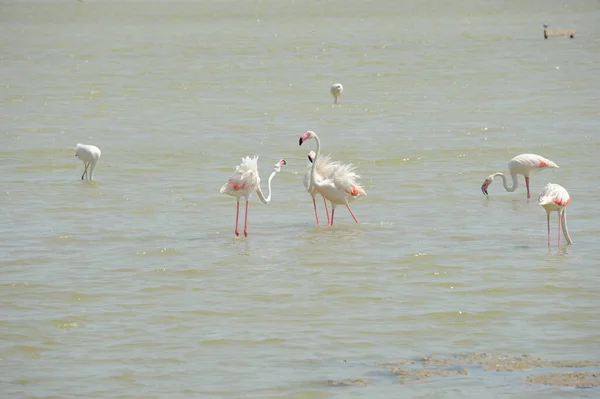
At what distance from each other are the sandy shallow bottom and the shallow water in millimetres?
101

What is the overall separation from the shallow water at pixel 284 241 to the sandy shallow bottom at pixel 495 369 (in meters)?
0.10

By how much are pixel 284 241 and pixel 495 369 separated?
4.69 meters

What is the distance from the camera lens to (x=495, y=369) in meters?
7.35

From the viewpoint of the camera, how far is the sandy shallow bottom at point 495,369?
708 centimetres

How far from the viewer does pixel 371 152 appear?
17.9 m

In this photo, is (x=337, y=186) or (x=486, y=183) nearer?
(x=337, y=186)

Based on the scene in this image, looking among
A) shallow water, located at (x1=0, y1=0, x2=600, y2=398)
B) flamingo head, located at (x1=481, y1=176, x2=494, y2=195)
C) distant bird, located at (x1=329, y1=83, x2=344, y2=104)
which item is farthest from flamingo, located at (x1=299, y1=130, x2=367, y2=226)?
distant bird, located at (x1=329, y1=83, x2=344, y2=104)

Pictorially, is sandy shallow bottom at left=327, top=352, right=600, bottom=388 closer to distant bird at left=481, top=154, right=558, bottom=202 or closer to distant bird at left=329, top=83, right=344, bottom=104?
distant bird at left=481, top=154, right=558, bottom=202

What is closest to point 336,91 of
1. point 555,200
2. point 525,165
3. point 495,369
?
point 525,165

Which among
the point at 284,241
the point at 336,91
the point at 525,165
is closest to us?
the point at 284,241

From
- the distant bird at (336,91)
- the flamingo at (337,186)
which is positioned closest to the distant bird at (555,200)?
the flamingo at (337,186)

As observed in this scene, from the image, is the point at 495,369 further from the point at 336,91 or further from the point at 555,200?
the point at 336,91

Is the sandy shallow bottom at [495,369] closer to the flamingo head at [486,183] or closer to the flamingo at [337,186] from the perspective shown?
the flamingo at [337,186]

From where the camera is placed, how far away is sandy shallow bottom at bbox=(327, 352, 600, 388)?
708 centimetres
